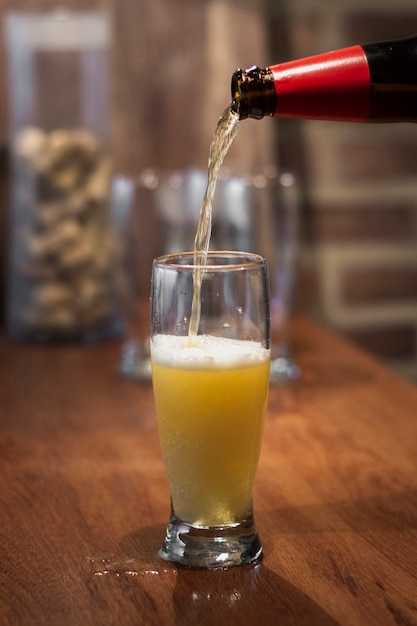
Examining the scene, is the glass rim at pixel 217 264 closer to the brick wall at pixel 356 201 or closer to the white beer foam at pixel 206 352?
the white beer foam at pixel 206 352

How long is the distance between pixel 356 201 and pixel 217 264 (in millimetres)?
1160

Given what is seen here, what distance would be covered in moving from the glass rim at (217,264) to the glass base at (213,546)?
0.64ft

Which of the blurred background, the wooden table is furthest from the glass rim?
the blurred background

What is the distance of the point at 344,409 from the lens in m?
1.16

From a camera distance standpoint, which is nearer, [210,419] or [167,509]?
[210,419]

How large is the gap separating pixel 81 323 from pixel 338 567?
89cm

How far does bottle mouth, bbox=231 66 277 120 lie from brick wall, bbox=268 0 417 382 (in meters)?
1.09

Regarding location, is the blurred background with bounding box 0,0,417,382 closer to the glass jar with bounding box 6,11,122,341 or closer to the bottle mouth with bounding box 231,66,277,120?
the glass jar with bounding box 6,11,122,341

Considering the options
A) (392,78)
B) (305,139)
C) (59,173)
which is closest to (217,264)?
(392,78)

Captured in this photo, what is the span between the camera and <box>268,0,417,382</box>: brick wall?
1826 mm

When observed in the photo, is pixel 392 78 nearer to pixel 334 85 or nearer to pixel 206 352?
pixel 334 85

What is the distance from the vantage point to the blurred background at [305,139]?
1740mm

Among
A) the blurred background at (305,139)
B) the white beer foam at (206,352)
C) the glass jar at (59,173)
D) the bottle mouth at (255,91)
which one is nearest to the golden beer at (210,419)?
the white beer foam at (206,352)

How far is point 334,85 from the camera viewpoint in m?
0.76
